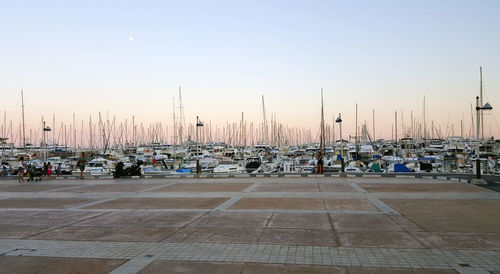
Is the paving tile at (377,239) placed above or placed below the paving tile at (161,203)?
above

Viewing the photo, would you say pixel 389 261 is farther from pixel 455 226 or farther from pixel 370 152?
pixel 370 152

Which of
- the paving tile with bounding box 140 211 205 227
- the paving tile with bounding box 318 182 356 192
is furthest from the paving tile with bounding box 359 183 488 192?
the paving tile with bounding box 140 211 205 227

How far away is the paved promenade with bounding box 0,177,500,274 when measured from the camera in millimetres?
6363

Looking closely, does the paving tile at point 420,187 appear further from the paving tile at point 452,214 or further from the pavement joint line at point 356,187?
the paving tile at point 452,214

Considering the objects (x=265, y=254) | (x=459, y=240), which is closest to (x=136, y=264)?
(x=265, y=254)

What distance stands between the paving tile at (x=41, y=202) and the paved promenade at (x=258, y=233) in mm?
46

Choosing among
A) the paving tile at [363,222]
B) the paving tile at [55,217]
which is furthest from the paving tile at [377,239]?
the paving tile at [55,217]

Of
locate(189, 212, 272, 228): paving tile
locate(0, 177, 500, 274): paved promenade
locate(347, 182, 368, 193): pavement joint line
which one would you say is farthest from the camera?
locate(347, 182, 368, 193): pavement joint line

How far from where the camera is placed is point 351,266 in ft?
20.2

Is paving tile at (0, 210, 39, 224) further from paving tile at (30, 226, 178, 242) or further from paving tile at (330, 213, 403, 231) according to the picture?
paving tile at (330, 213, 403, 231)

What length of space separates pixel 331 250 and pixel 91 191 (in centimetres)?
1444

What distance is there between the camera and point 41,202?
47.6 ft

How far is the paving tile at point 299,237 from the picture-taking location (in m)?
7.72

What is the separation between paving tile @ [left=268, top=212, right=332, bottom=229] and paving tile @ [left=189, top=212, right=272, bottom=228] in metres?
0.29
